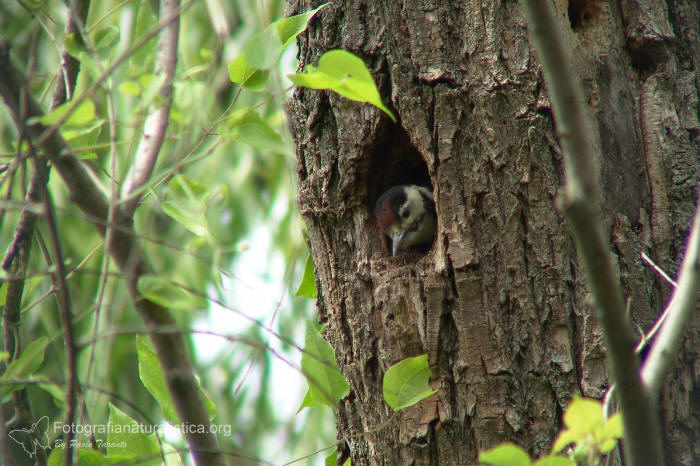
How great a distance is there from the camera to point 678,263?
2502 mm

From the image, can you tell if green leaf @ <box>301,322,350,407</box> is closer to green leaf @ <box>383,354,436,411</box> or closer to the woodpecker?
green leaf @ <box>383,354,436,411</box>

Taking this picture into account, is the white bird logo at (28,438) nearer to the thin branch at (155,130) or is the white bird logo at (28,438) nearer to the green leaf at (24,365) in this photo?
the green leaf at (24,365)

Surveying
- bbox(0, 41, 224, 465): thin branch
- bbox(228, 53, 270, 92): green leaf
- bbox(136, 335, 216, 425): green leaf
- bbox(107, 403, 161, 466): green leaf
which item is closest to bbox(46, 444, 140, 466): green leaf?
bbox(107, 403, 161, 466): green leaf

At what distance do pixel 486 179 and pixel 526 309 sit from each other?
453mm

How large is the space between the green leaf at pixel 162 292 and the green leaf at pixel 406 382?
81 centimetres

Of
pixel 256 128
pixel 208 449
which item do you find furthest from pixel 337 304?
pixel 208 449

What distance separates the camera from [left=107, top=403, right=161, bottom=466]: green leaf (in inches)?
74.9

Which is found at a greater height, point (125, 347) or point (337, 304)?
point (125, 347)

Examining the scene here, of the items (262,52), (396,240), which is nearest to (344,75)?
(262,52)

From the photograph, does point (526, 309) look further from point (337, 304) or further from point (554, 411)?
point (337, 304)

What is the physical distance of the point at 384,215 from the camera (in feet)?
10.0

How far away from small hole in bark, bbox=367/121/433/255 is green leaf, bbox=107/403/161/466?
1239 mm

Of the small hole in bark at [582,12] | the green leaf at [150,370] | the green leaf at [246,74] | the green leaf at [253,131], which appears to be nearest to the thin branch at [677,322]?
the green leaf at [253,131]

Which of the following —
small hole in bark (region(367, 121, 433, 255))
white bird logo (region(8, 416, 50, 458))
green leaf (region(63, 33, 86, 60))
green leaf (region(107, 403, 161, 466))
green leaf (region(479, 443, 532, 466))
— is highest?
small hole in bark (region(367, 121, 433, 255))
